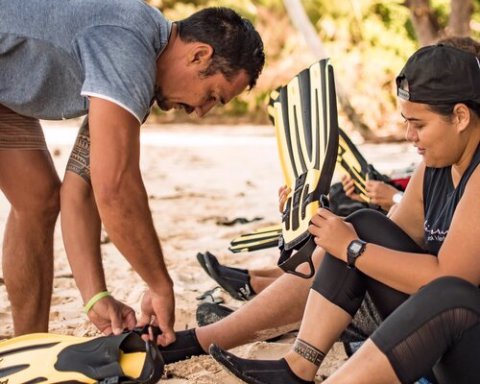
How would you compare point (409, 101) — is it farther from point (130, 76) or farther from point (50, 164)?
point (50, 164)

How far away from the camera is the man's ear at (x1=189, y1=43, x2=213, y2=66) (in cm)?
256

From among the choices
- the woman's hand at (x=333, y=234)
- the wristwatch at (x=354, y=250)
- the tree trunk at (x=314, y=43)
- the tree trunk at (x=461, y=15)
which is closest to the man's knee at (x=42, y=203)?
the woman's hand at (x=333, y=234)

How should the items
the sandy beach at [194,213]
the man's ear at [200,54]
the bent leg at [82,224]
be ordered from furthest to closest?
1. the sandy beach at [194,213]
2. the bent leg at [82,224]
3. the man's ear at [200,54]

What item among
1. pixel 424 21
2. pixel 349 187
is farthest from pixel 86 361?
pixel 424 21

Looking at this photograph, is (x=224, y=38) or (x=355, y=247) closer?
→ (x=355, y=247)

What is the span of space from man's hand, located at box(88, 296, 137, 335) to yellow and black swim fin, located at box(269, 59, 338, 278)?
48cm

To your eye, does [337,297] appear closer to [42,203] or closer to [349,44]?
[42,203]

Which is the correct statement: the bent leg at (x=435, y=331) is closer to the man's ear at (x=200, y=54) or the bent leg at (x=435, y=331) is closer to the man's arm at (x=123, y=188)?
the man's arm at (x=123, y=188)

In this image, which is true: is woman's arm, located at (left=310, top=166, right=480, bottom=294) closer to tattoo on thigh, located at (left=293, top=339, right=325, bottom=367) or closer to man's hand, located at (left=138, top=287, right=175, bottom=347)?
tattoo on thigh, located at (left=293, top=339, right=325, bottom=367)

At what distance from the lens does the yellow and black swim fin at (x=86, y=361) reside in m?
2.51

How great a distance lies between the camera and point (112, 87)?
91.0 inches

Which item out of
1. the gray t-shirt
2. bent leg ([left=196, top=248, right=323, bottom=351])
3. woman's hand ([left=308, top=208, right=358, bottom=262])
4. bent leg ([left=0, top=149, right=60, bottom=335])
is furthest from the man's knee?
woman's hand ([left=308, top=208, right=358, bottom=262])

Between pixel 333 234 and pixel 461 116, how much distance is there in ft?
1.44

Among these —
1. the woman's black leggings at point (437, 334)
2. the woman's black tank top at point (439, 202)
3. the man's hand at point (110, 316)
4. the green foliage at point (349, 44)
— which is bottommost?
the green foliage at point (349, 44)
